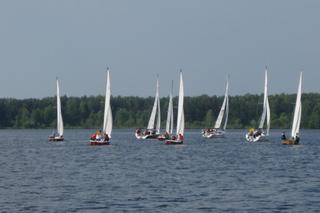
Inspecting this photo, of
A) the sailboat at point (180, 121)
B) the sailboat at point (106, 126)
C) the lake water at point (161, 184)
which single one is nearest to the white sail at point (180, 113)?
the sailboat at point (180, 121)

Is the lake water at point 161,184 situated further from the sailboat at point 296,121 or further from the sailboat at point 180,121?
the sailboat at point 180,121

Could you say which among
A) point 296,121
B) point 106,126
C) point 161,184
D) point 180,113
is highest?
point 180,113

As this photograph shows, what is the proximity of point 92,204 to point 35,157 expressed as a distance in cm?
4352

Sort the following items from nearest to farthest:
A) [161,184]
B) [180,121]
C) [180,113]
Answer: [161,184] → [180,121] → [180,113]

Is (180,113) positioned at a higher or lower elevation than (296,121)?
higher

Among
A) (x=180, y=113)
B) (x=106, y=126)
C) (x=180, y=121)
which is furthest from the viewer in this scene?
(x=180, y=113)

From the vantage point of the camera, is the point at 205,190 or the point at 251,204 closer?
the point at 251,204

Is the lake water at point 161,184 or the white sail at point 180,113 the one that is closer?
the lake water at point 161,184

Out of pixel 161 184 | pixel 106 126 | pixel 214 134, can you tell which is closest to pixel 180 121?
pixel 106 126

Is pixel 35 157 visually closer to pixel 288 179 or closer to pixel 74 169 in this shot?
pixel 74 169

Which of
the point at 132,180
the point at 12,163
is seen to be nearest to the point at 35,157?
the point at 12,163

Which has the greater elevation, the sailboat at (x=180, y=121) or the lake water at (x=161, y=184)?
the sailboat at (x=180, y=121)

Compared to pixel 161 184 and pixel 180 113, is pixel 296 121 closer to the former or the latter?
pixel 180 113

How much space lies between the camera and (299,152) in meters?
94.8
